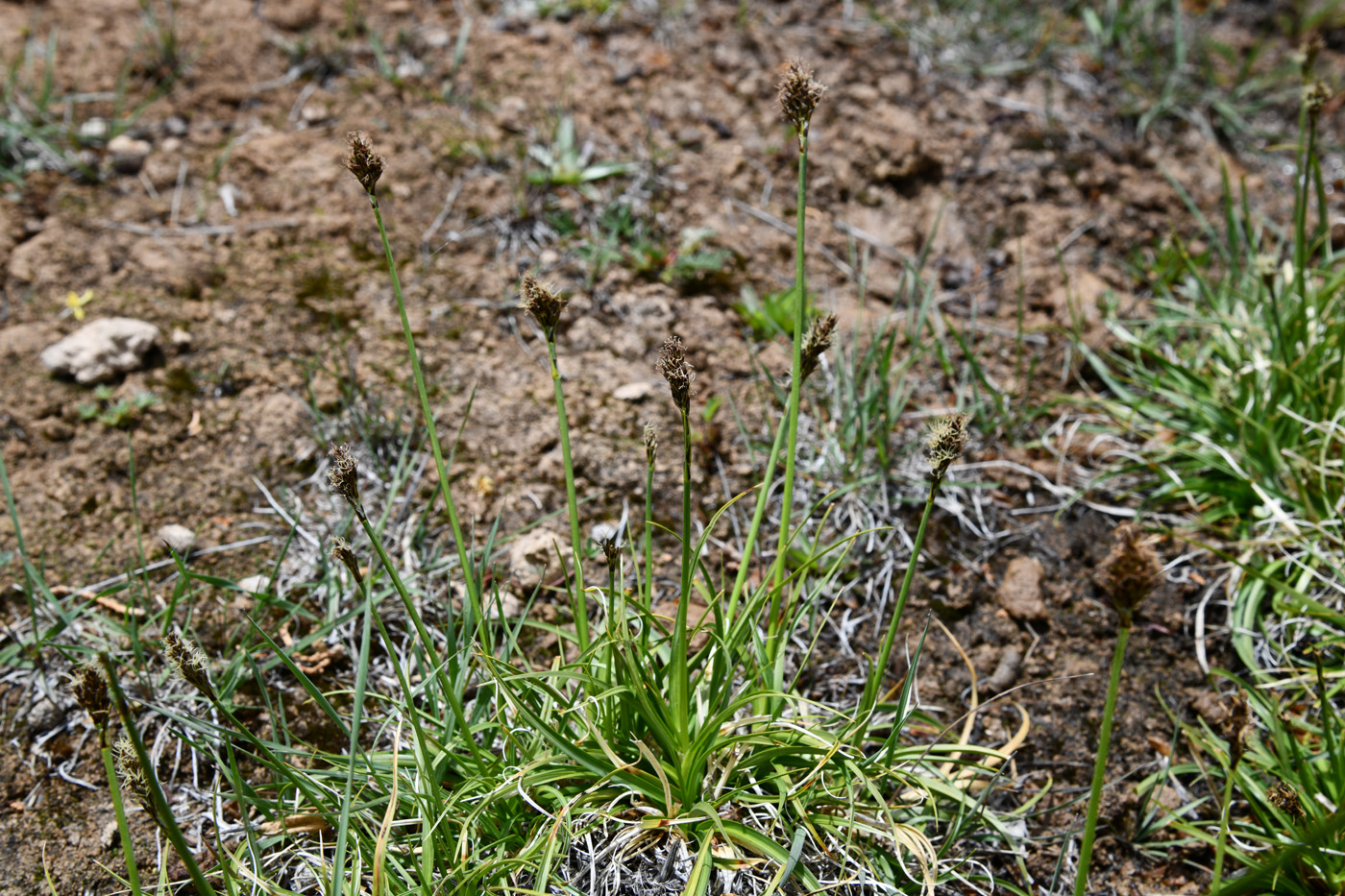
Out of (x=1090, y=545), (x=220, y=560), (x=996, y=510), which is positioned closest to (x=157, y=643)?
(x=220, y=560)

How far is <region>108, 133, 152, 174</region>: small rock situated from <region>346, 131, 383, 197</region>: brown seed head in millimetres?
2393

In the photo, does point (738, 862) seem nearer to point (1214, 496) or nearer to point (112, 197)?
point (1214, 496)

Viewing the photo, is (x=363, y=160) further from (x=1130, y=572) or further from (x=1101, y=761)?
(x=1101, y=761)

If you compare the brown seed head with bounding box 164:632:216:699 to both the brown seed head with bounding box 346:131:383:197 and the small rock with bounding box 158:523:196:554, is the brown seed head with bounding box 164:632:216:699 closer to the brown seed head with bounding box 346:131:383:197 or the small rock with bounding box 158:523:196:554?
the brown seed head with bounding box 346:131:383:197

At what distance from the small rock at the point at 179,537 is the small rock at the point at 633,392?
4.27 ft

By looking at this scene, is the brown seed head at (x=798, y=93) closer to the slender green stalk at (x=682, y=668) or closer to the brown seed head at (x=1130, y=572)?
the slender green stalk at (x=682, y=668)

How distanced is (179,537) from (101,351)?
0.74m

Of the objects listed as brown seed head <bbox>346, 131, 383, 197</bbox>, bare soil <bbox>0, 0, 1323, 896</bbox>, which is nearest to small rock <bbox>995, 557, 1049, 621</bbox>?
bare soil <bbox>0, 0, 1323, 896</bbox>

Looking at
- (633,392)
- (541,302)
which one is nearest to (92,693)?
(541,302)

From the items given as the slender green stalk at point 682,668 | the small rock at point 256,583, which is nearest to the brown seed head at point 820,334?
the slender green stalk at point 682,668

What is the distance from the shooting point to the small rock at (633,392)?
277cm

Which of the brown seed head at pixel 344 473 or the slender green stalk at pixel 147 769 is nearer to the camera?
the slender green stalk at pixel 147 769

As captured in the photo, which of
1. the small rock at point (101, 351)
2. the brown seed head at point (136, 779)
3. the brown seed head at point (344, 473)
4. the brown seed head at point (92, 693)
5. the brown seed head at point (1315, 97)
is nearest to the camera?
the brown seed head at point (92, 693)

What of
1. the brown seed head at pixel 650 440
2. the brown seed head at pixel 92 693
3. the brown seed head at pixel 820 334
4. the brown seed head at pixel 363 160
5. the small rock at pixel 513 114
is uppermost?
the brown seed head at pixel 363 160
